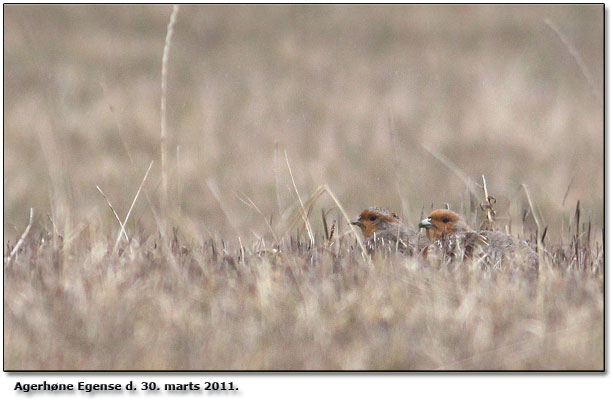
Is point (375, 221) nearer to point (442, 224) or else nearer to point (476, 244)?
point (442, 224)

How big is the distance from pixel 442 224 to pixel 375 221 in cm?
56

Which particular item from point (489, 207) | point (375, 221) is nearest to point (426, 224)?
point (489, 207)

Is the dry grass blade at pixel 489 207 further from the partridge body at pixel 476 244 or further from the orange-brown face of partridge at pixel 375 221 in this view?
the orange-brown face of partridge at pixel 375 221

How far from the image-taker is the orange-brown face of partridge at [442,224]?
4191 mm

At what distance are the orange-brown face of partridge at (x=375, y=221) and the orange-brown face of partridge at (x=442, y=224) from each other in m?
0.28

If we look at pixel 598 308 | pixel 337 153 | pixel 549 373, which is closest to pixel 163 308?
pixel 549 373

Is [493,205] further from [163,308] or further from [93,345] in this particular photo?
[93,345]

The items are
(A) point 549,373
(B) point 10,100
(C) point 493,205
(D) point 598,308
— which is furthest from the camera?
(B) point 10,100

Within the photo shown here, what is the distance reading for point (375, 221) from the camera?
4.79 m

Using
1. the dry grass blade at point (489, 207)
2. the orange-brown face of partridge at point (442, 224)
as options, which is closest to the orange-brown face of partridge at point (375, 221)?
the orange-brown face of partridge at point (442, 224)

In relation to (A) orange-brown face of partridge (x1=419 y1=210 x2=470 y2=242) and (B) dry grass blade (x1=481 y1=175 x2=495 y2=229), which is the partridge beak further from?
(B) dry grass blade (x1=481 y1=175 x2=495 y2=229)

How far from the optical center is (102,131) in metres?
14.7

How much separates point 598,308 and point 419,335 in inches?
26.1

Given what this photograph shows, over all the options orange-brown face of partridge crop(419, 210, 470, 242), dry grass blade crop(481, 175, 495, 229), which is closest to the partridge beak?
orange-brown face of partridge crop(419, 210, 470, 242)
